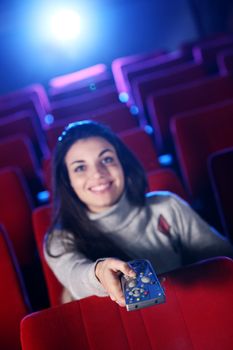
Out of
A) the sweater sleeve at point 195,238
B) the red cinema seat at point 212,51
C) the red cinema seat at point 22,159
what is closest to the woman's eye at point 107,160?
the sweater sleeve at point 195,238

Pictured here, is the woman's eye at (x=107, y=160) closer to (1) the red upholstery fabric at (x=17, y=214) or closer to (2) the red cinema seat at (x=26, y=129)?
(1) the red upholstery fabric at (x=17, y=214)

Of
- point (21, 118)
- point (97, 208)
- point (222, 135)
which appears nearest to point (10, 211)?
point (97, 208)

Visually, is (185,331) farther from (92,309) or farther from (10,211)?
(10,211)

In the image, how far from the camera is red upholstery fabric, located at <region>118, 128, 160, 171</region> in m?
0.78

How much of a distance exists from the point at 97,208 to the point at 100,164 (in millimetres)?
63

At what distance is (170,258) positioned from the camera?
48cm

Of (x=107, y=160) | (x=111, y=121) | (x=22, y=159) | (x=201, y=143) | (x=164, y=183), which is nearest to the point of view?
(x=107, y=160)

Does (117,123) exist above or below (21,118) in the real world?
below

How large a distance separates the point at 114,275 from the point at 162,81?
107 centimetres

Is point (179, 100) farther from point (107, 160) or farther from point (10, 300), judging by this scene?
point (10, 300)

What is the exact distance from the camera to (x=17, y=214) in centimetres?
66

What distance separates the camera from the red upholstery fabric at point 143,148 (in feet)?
2.57

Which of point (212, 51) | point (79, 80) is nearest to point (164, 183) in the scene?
point (212, 51)

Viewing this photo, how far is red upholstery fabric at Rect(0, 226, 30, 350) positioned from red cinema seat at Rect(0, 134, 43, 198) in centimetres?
43
